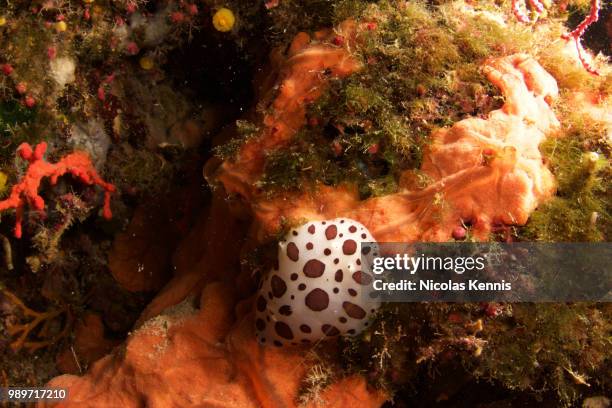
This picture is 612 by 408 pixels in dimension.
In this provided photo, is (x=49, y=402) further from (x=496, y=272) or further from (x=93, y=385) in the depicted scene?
(x=496, y=272)

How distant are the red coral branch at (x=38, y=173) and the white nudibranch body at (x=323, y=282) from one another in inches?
93.9

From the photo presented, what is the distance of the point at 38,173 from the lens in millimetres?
3881

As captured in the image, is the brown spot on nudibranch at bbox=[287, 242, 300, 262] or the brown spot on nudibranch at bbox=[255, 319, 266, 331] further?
the brown spot on nudibranch at bbox=[255, 319, 266, 331]

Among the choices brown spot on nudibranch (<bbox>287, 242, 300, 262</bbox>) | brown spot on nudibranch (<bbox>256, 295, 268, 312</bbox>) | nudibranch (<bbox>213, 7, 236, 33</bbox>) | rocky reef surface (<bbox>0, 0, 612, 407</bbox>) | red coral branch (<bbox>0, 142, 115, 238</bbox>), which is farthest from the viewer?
nudibranch (<bbox>213, 7, 236, 33</bbox>)

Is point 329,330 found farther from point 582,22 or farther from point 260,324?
point 582,22

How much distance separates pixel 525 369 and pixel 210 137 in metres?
3.90

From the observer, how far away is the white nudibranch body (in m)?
2.94

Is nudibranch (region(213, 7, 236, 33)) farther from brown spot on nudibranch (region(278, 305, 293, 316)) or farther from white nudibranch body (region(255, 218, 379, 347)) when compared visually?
brown spot on nudibranch (region(278, 305, 293, 316))

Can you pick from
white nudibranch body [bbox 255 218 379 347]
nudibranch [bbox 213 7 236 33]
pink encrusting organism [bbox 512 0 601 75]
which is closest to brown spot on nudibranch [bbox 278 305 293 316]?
white nudibranch body [bbox 255 218 379 347]

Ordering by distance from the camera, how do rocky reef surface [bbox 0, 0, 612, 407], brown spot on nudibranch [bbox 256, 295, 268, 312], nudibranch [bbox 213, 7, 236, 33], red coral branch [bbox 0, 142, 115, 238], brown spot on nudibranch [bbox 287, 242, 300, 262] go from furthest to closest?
nudibranch [bbox 213, 7, 236, 33] < red coral branch [bbox 0, 142, 115, 238] < brown spot on nudibranch [bbox 256, 295, 268, 312] < brown spot on nudibranch [bbox 287, 242, 300, 262] < rocky reef surface [bbox 0, 0, 612, 407]

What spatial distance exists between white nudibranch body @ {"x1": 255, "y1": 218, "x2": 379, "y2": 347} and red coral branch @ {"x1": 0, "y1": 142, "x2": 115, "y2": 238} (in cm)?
238

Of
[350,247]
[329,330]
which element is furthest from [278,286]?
[350,247]

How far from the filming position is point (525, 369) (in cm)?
292

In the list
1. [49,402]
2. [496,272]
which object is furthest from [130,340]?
[496,272]
